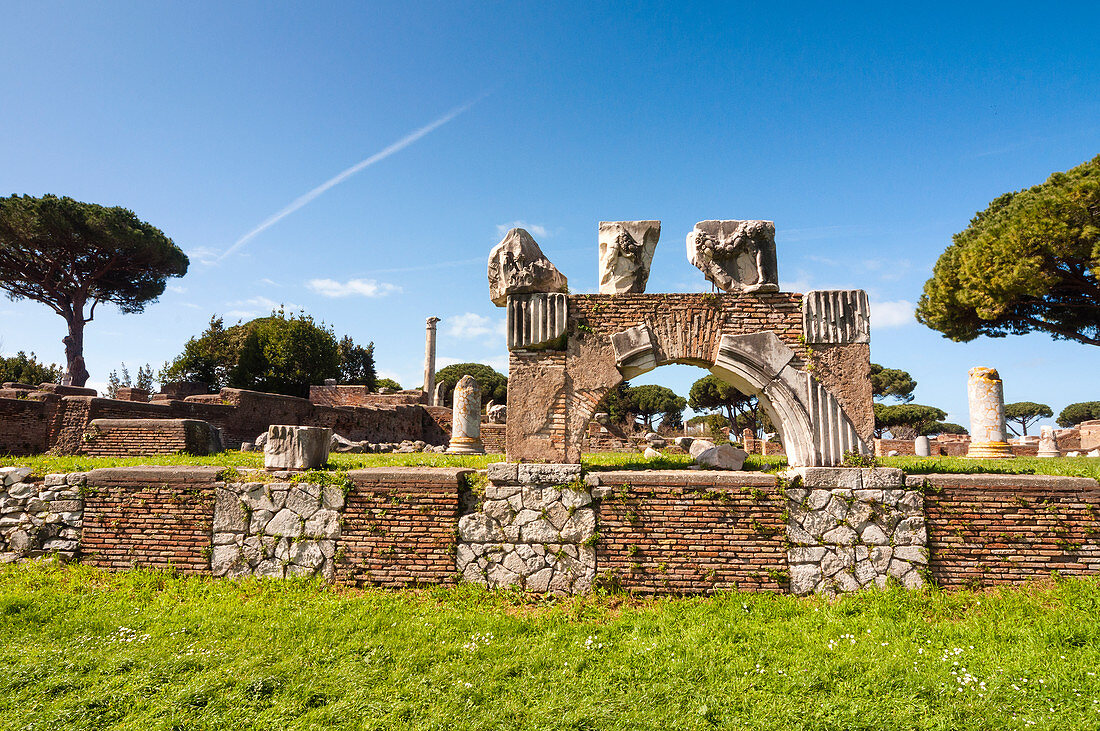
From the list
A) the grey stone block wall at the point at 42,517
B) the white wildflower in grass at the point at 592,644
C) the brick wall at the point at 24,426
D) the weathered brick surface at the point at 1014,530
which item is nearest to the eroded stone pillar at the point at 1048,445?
the weathered brick surface at the point at 1014,530

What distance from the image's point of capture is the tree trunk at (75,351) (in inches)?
1109

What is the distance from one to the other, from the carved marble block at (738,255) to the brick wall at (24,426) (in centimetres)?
1425

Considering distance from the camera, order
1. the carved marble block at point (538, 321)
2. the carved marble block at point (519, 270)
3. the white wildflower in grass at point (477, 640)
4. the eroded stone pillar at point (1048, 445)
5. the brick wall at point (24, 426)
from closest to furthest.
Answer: the white wildflower in grass at point (477, 640) → the carved marble block at point (538, 321) → the carved marble block at point (519, 270) → the brick wall at point (24, 426) → the eroded stone pillar at point (1048, 445)

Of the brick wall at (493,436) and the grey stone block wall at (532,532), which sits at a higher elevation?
the brick wall at (493,436)

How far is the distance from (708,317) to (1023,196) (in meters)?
17.7

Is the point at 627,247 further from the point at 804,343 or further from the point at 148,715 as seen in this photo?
the point at 148,715

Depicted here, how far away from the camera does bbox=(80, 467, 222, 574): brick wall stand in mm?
5883

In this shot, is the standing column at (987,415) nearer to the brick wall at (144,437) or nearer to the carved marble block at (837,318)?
the carved marble block at (837,318)

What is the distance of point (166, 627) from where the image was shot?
184 inches

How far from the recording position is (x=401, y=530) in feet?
18.5

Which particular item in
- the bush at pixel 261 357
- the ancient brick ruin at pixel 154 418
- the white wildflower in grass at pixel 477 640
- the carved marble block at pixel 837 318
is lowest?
the white wildflower in grass at pixel 477 640

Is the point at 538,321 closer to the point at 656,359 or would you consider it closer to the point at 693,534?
the point at 656,359

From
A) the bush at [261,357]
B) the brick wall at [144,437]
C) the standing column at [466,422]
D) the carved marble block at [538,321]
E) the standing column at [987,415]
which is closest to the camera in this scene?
the carved marble block at [538,321]

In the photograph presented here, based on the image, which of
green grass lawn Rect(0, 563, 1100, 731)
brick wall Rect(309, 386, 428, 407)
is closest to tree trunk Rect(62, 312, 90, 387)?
brick wall Rect(309, 386, 428, 407)
